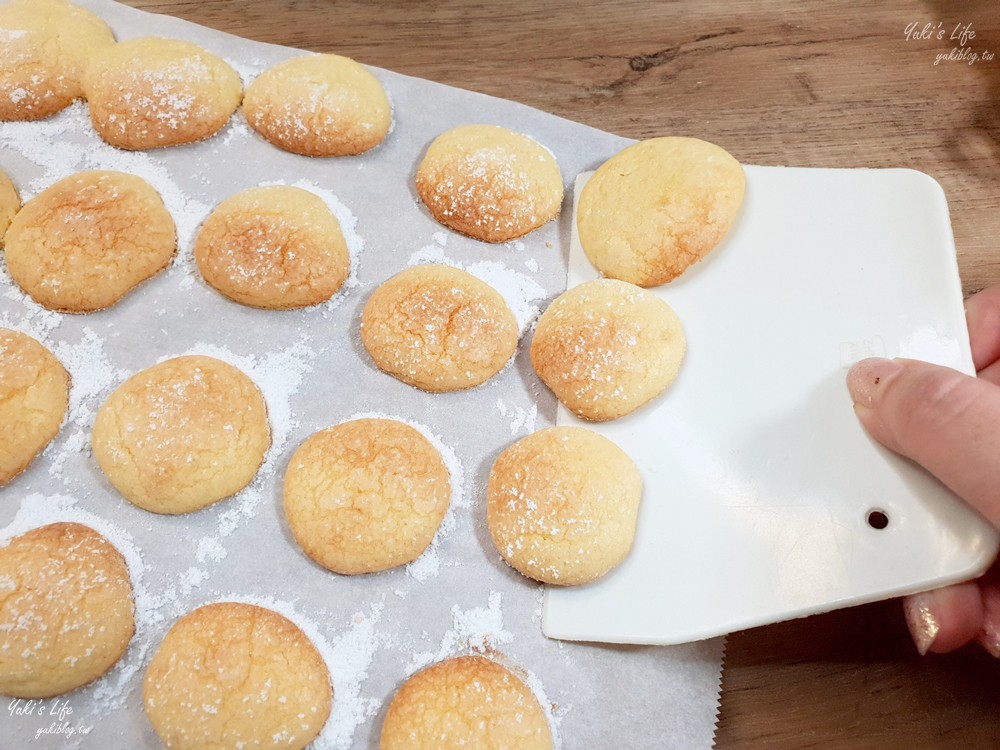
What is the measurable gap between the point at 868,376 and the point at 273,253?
37.9 inches

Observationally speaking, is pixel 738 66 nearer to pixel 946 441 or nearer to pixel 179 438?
pixel 946 441

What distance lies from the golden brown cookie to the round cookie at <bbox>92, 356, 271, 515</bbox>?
1.39 ft

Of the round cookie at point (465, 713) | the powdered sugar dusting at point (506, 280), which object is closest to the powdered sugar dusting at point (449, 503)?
the round cookie at point (465, 713)

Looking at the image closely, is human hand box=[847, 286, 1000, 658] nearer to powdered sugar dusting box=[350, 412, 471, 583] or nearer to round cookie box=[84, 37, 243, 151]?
powdered sugar dusting box=[350, 412, 471, 583]

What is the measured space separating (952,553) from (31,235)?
1.52m

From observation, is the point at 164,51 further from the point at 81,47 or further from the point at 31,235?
the point at 31,235

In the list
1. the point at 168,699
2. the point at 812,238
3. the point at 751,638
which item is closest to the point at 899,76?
the point at 812,238

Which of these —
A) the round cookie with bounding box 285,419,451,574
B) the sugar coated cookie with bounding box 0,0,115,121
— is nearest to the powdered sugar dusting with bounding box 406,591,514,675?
the round cookie with bounding box 285,419,451,574

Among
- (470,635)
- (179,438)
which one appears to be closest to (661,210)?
(470,635)

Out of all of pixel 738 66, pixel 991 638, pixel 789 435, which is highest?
pixel 738 66

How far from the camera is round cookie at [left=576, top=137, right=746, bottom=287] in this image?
3.91 feet

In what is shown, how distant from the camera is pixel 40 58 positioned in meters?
1.37

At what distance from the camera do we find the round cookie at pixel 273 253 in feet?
3.94

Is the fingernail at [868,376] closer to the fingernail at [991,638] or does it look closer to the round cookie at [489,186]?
the fingernail at [991,638]
